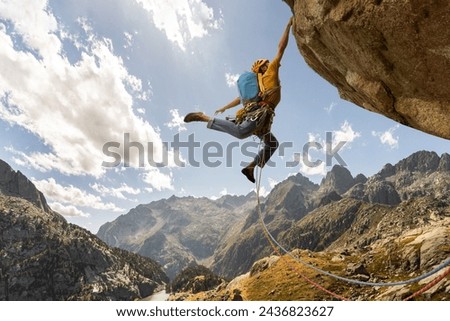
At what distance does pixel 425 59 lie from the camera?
7211 mm

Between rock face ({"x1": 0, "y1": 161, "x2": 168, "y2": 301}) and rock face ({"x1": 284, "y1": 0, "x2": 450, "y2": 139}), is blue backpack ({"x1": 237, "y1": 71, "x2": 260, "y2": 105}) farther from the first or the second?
rock face ({"x1": 0, "y1": 161, "x2": 168, "y2": 301})

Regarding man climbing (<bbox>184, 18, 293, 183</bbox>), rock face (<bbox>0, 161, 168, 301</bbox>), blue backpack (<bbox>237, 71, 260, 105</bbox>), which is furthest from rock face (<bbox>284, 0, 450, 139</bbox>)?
rock face (<bbox>0, 161, 168, 301</bbox>)

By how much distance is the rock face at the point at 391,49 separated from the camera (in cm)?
668

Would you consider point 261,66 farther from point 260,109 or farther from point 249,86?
point 260,109

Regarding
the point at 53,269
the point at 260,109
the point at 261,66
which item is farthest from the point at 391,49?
the point at 53,269

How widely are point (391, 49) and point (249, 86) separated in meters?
4.49

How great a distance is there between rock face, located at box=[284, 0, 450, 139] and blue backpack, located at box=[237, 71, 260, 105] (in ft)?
6.53

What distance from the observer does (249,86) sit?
35.2ft

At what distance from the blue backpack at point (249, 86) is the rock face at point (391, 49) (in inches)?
78.4

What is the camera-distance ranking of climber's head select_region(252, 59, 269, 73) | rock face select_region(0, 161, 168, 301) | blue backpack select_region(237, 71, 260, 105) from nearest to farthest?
blue backpack select_region(237, 71, 260, 105) < climber's head select_region(252, 59, 269, 73) < rock face select_region(0, 161, 168, 301)

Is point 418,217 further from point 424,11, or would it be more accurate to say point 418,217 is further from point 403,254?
point 424,11

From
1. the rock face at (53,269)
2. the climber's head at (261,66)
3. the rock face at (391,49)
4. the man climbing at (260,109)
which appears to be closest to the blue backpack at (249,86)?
the man climbing at (260,109)

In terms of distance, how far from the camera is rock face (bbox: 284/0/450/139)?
6684 millimetres

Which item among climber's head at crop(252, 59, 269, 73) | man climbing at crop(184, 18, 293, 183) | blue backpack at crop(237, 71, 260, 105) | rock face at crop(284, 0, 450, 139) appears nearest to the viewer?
rock face at crop(284, 0, 450, 139)
